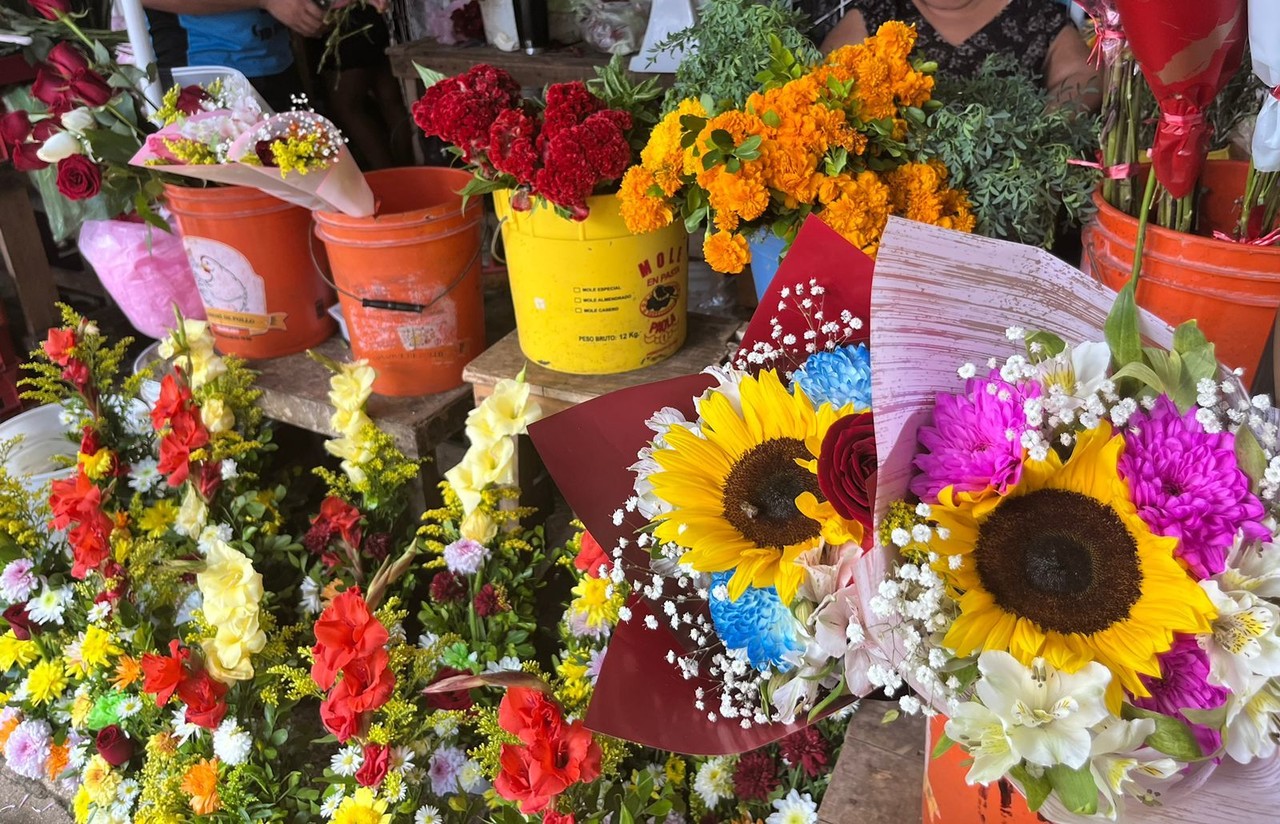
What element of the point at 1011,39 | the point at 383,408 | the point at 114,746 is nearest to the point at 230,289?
the point at 383,408

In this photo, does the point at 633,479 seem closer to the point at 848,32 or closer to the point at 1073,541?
the point at 1073,541

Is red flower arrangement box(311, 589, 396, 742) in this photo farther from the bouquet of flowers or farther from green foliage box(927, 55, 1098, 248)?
green foliage box(927, 55, 1098, 248)

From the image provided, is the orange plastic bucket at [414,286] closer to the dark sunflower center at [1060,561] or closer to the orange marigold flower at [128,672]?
→ the orange marigold flower at [128,672]

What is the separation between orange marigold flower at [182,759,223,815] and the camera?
1.30 m

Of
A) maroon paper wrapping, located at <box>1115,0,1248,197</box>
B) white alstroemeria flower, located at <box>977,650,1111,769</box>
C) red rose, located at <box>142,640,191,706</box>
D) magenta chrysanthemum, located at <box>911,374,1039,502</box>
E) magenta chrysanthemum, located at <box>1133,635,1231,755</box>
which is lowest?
red rose, located at <box>142,640,191,706</box>

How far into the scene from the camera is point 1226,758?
65 cm

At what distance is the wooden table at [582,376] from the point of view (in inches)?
66.9

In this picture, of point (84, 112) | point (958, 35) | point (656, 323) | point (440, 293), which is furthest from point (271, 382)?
point (958, 35)

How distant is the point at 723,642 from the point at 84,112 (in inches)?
70.2

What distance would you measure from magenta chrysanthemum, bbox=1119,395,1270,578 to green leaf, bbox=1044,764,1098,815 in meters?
0.15

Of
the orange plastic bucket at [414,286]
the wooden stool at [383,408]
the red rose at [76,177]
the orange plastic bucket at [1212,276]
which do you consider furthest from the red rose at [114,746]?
the orange plastic bucket at [1212,276]

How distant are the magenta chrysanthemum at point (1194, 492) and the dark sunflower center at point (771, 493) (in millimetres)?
221

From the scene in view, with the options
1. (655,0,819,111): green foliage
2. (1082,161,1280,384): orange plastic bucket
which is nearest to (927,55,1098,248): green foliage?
(1082,161,1280,384): orange plastic bucket

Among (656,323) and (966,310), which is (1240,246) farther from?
(656,323)
